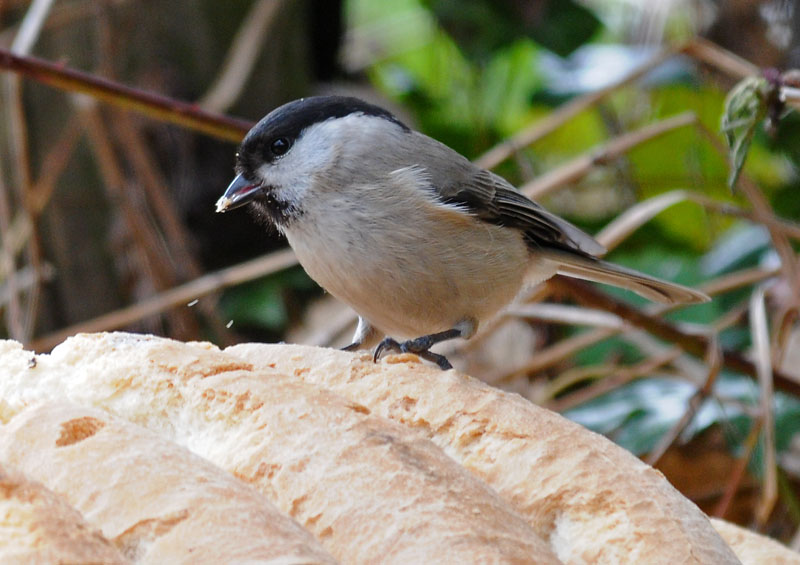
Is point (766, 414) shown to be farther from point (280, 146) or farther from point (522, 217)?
point (280, 146)

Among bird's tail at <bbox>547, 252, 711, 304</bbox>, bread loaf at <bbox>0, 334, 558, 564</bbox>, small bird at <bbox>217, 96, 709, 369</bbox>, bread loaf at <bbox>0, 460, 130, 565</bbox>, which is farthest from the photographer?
bird's tail at <bbox>547, 252, 711, 304</bbox>

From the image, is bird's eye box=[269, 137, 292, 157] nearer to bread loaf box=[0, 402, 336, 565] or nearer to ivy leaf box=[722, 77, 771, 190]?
ivy leaf box=[722, 77, 771, 190]

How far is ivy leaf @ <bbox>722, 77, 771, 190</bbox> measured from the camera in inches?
48.5

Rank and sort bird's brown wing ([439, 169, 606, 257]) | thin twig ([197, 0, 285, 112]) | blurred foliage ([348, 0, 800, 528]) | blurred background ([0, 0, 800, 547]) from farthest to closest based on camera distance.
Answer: thin twig ([197, 0, 285, 112]) < blurred foliage ([348, 0, 800, 528]) < blurred background ([0, 0, 800, 547]) < bird's brown wing ([439, 169, 606, 257])

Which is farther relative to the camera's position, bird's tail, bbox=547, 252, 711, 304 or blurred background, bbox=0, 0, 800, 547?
blurred background, bbox=0, 0, 800, 547

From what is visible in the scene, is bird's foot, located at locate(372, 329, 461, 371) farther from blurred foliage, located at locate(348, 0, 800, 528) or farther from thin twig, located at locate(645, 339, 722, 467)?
blurred foliage, located at locate(348, 0, 800, 528)

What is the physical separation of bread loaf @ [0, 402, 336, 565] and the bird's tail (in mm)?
1102

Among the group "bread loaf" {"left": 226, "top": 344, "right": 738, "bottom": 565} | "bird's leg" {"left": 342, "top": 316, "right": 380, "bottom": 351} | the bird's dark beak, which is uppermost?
the bird's dark beak

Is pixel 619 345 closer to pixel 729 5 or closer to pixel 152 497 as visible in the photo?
pixel 729 5

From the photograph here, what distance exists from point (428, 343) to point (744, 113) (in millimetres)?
527

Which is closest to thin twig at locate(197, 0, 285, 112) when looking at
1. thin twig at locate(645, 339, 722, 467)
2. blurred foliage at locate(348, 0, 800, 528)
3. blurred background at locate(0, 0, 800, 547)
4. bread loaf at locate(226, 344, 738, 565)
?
blurred background at locate(0, 0, 800, 547)

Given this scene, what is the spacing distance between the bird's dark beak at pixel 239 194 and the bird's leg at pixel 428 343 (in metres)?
0.35

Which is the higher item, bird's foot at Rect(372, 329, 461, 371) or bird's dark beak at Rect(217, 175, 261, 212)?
bird's dark beak at Rect(217, 175, 261, 212)

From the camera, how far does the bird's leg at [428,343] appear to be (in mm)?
1308
